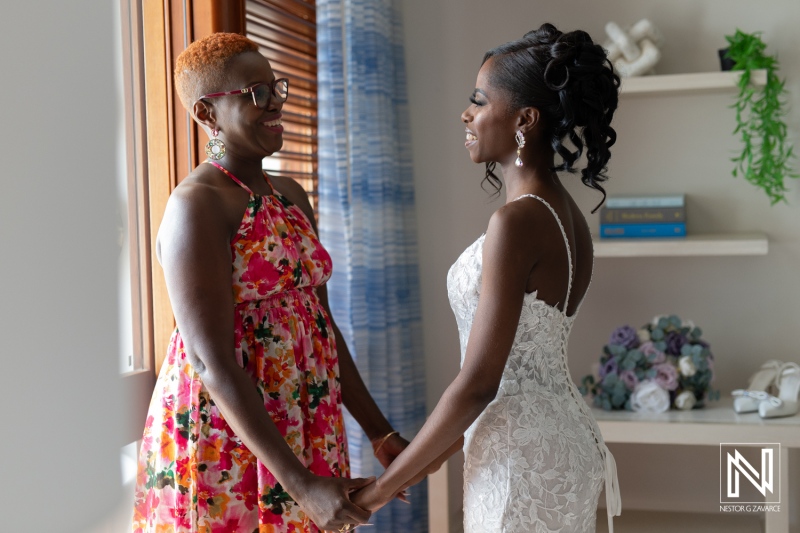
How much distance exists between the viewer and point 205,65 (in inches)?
60.0

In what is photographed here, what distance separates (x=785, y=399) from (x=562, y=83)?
5.65ft

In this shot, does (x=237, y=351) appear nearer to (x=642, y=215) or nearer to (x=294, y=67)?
(x=294, y=67)

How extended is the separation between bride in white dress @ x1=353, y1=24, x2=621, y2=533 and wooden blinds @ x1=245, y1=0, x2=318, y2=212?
3.09ft

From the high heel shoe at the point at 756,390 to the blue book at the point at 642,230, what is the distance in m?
0.56

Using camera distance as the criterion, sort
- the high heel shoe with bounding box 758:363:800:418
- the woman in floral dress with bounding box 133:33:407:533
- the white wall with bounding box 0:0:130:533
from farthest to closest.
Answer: the high heel shoe with bounding box 758:363:800:418, the woman in floral dress with bounding box 133:33:407:533, the white wall with bounding box 0:0:130:533

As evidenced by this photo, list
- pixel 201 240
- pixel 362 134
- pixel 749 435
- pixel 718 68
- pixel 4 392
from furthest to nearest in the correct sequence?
pixel 718 68 < pixel 362 134 < pixel 749 435 < pixel 201 240 < pixel 4 392

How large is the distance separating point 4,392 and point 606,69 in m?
1.52

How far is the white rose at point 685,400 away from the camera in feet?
8.97

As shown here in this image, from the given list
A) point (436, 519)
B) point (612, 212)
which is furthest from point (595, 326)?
point (436, 519)

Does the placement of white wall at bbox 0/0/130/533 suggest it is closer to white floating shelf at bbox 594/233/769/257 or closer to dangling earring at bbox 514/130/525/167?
dangling earring at bbox 514/130/525/167

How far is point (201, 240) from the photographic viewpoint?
141 cm

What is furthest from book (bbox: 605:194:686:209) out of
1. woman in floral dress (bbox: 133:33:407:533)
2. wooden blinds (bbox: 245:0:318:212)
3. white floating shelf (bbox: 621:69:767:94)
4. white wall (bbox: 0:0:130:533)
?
white wall (bbox: 0:0:130:533)

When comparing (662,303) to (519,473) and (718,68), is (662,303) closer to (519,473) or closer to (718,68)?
(718,68)

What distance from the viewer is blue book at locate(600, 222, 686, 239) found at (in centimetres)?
293
